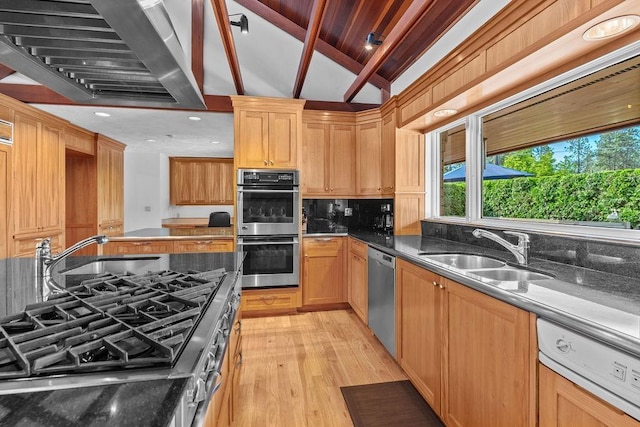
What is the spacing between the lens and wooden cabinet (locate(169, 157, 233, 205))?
6.74 metres

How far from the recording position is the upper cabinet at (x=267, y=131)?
11.3ft

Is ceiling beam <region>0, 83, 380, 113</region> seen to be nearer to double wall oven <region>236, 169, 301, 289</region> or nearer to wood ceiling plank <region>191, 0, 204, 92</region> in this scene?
wood ceiling plank <region>191, 0, 204, 92</region>

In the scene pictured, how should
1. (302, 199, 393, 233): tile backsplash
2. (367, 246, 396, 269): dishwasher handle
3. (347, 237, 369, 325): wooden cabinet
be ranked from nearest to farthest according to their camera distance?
(367, 246, 396, 269): dishwasher handle
(347, 237, 369, 325): wooden cabinet
(302, 199, 393, 233): tile backsplash

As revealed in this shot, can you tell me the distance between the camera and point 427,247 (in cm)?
245

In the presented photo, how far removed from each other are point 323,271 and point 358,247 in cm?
59

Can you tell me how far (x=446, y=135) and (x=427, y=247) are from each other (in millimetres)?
1350

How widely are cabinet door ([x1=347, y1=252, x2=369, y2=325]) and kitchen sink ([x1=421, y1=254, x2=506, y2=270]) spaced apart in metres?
0.91

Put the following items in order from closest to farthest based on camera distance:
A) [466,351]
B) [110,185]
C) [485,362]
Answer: [485,362] < [466,351] < [110,185]

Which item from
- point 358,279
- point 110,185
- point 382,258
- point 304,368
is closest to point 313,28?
point 382,258

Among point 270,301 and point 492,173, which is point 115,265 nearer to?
point 270,301

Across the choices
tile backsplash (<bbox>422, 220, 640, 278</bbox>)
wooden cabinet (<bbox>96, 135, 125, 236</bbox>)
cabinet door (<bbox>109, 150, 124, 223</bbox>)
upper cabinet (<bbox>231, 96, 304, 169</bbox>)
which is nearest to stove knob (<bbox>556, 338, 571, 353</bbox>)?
tile backsplash (<bbox>422, 220, 640, 278</bbox>)

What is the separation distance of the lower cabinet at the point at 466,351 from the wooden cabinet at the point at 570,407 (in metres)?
0.04

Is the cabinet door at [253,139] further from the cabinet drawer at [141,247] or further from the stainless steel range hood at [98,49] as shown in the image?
the stainless steel range hood at [98,49]

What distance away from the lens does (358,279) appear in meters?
3.23
